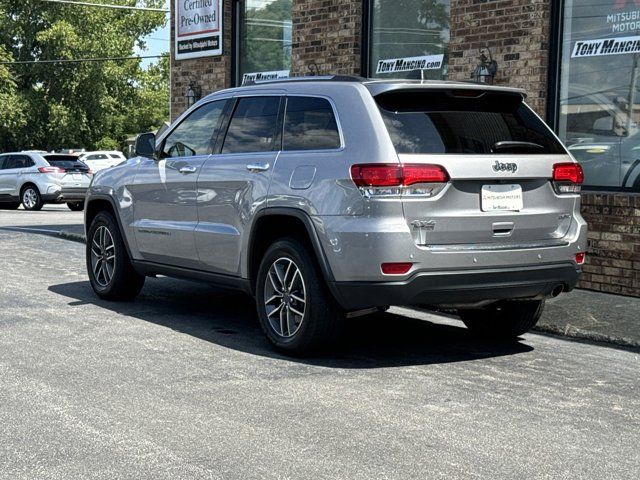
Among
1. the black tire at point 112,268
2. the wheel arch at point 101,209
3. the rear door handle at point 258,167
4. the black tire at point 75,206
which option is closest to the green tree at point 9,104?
the black tire at point 75,206

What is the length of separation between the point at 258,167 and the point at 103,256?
8.69 ft

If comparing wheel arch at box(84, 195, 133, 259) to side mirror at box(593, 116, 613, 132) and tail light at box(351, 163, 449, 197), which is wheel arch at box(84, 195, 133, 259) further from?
side mirror at box(593, 116, 613, 132)

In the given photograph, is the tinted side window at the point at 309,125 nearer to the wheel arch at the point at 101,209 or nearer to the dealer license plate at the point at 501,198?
the dealer license plate at the point at 501,198

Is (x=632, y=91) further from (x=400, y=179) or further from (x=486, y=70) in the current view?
(x=400, y=179)

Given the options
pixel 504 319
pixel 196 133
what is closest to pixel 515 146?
pixel 504 319

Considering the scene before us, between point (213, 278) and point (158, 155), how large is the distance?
139 cm

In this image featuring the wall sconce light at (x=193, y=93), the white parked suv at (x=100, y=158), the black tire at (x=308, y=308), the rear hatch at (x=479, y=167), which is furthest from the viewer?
the white parked suv at (x=100, y=158)

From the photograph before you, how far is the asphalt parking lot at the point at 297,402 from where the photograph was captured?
14.8ft

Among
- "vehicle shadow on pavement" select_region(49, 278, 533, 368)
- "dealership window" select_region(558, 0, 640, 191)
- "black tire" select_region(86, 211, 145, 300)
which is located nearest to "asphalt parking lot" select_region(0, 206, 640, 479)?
"vehicle shadow on pavement" select_region(49, 278, 533, 368)

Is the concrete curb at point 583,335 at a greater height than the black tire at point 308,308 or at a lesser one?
lesser

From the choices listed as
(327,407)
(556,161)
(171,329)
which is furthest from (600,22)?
(327,407)

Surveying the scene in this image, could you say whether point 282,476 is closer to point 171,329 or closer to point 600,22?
point 171,329

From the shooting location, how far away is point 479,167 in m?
6.40

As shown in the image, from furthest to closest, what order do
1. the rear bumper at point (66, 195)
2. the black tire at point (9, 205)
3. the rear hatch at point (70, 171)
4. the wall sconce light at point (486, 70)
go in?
the black tire at point (9, 205)
the rear hatch at point (70, 171)
the rear bumper at point (66, 195)
the wall sconce light at point (486, 70)
